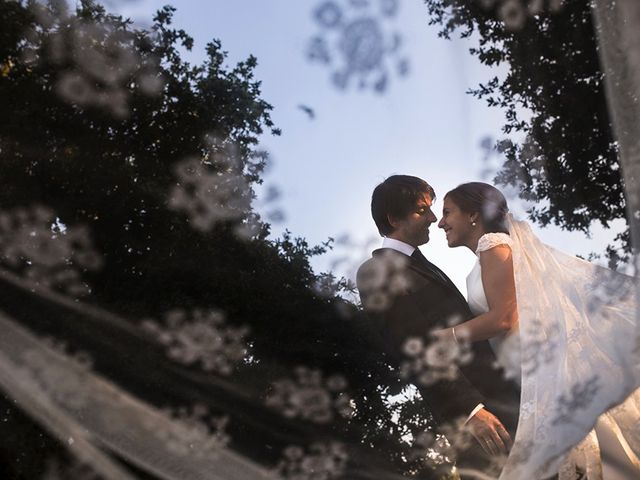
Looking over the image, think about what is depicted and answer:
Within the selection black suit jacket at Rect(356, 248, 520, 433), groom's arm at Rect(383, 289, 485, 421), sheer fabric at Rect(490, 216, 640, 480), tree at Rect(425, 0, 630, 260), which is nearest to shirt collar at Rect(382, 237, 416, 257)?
black suit jacket at Rect(356, 248, 520, 433)

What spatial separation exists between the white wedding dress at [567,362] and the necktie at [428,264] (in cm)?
14

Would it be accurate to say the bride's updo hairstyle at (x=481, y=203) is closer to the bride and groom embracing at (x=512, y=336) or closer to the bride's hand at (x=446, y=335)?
the bride and groom embracing at (x=512, y=336)

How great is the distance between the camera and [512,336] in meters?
2.91

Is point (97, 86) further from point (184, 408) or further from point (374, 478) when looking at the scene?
point (374, 478)

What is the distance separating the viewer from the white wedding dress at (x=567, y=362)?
8.54ft

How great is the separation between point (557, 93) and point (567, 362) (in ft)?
12.4

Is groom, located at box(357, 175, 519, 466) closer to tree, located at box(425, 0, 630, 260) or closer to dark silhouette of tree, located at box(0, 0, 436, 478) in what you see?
tree, located at box(425, 0, 630, 260)

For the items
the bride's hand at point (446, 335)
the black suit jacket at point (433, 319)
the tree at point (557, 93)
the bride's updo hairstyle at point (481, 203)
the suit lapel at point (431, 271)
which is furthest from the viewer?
the tree at point (557, 93)

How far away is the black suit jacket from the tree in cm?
278

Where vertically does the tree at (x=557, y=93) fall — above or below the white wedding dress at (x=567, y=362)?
above

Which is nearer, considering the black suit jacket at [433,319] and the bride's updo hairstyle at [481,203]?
the black suit jacket at [433,319]

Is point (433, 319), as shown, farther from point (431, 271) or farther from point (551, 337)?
point (551, 337)

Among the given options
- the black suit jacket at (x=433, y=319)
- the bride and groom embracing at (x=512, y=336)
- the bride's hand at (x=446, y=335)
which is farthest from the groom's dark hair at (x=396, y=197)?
the bride's hand at (x=446, y=335)

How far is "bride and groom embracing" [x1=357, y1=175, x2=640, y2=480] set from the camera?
2664 mm
